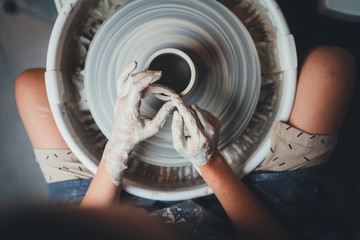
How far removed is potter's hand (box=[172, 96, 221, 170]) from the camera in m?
0.75

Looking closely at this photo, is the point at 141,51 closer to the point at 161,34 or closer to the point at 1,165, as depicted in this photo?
the point at 161,34

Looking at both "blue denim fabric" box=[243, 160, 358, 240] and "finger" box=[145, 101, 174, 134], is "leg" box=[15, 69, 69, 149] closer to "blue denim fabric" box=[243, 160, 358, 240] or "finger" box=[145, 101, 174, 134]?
"finger" box=[145, 101, 174, 134]

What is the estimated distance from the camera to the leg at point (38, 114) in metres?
1.06

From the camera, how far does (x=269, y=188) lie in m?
1.00

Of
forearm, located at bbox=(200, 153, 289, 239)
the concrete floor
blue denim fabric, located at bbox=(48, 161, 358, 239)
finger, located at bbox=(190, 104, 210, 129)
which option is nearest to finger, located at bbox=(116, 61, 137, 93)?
finger, located at bbox=(190, 104, 210, 129)

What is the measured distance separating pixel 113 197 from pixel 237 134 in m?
0.50

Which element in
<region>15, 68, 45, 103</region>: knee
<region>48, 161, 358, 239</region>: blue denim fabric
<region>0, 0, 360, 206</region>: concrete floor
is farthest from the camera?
<region>0, 0, 360, 206</region>: concrete floor

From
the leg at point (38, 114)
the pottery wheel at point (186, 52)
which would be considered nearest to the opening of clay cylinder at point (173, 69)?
the pottery wheel at point (186, 52)

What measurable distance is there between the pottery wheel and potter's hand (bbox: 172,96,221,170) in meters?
0.13

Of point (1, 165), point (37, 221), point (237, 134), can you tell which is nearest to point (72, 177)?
point (37, 221)

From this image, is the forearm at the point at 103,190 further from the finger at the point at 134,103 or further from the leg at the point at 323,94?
the leg at the point at 323,94

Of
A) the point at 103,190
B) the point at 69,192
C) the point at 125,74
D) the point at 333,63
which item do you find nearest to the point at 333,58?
the point at 333,63

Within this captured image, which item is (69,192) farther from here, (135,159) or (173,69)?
(173,69)

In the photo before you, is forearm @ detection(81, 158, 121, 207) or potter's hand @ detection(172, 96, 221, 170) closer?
potter's hand @ detection(172, 96, 221, 170)
